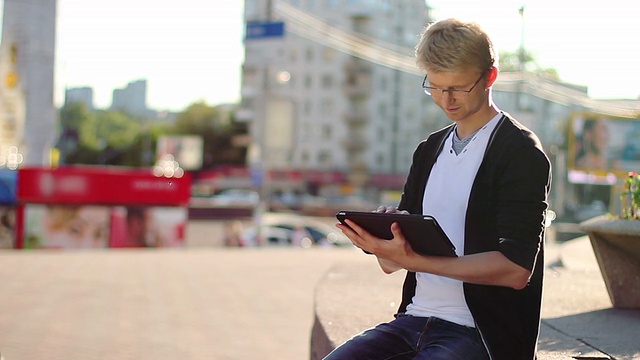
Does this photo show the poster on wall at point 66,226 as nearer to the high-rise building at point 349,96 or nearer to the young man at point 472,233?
the young man at point 472,233

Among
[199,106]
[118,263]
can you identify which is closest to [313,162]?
[199,106]

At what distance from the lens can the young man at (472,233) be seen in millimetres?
2484

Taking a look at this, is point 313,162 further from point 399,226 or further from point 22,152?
point 399,226

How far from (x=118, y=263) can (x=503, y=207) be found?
555 inches

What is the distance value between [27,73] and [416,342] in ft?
142

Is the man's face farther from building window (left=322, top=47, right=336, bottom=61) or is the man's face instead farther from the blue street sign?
building window (left=322, top=47, right=336, bottom=61)

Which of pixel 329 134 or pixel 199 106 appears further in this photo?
pixel 199 106

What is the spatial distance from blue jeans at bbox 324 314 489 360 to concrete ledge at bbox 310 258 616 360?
1.14 metres

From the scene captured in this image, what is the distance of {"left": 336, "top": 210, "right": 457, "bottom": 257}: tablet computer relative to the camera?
7.88ft

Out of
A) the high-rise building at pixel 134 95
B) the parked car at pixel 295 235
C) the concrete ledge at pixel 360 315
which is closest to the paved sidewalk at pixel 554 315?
the concrete ledge at pixel 360 315

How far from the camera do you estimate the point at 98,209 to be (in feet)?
96.3

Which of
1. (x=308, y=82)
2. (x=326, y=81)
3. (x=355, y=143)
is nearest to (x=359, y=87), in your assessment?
(x=326, y=81)

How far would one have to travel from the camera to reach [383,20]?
6975 cm

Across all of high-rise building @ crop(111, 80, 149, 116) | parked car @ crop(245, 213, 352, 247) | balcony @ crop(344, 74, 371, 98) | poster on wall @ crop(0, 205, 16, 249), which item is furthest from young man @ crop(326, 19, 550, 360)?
high-rise building @ crop(111, 80, 149, 116)
